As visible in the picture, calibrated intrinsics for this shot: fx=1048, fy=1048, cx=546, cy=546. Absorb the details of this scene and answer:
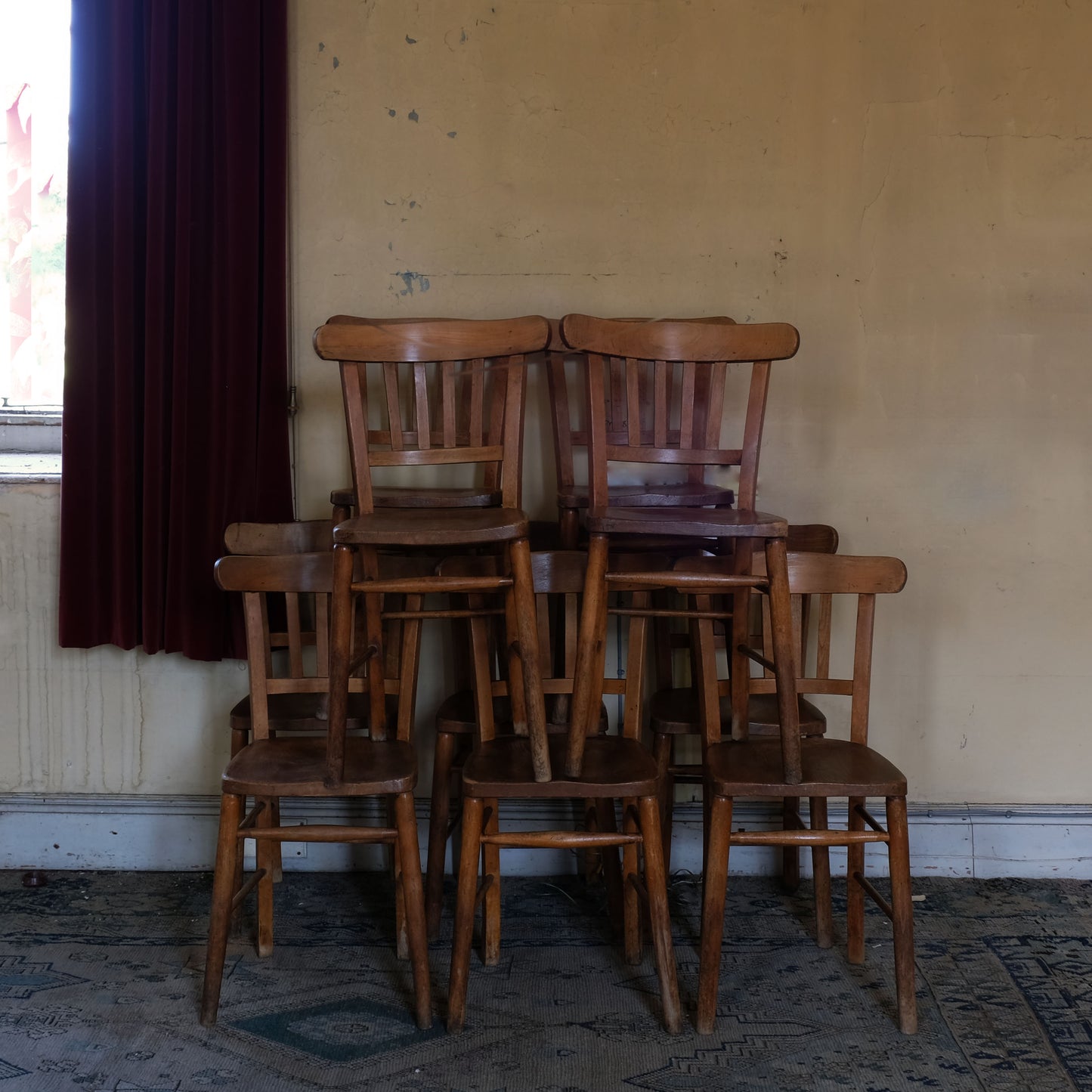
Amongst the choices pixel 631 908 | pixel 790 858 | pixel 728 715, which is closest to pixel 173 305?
pixel 728 715

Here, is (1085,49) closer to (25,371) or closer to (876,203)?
(876,203)

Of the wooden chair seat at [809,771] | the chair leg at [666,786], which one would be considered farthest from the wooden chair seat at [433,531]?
the chair leg at [666,786]

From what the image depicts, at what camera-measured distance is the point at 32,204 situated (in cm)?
299

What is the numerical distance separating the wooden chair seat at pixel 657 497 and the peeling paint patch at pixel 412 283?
0.68m

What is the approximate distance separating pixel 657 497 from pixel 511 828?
1.03 m

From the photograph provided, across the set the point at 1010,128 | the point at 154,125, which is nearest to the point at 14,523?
the point at 154,125

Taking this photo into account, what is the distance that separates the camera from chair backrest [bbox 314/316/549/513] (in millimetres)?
2129

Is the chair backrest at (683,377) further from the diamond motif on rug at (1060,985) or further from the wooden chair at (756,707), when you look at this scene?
the diamond motif on rug at (1060,985)

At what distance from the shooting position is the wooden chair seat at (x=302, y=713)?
7.93 ft

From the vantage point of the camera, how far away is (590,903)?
2629 mm

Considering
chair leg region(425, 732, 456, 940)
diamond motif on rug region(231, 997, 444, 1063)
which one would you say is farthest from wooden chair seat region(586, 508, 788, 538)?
diamond motif on rug region(231, 997, 444, 1063)

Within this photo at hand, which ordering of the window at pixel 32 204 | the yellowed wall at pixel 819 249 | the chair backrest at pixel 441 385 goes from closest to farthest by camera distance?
the chair backrest at pixel 441 385, the yellowed wall at pixel 819 249, the window at pixel 32 204

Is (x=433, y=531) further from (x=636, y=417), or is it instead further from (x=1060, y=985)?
(x=1060, y=985)

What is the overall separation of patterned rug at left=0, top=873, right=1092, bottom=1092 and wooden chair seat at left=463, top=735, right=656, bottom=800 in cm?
48
